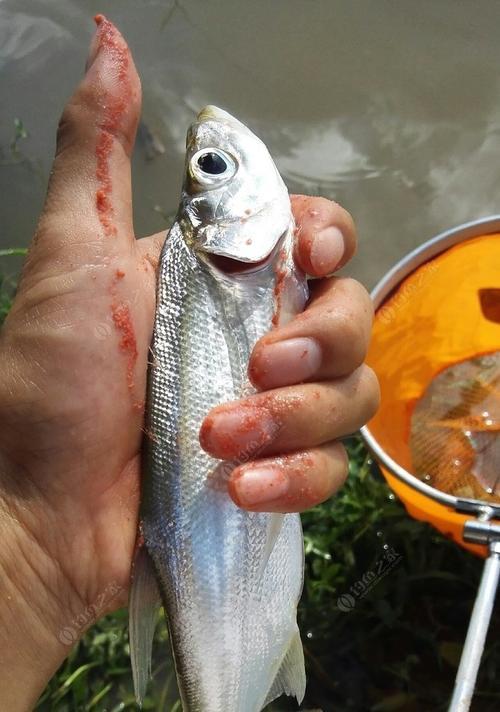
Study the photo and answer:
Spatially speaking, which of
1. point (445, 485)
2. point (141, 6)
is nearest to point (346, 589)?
point (445, 485)

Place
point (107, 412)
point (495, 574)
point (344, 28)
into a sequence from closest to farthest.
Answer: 1. point (107, 412)
2. point (495, 574)
3. point (344, 28)

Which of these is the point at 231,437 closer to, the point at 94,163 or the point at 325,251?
the point at 325,251

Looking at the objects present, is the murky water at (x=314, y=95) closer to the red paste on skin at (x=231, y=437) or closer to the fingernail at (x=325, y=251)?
the fingernail at (x=325, y=251)

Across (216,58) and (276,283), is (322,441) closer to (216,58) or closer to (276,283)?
(276,283)

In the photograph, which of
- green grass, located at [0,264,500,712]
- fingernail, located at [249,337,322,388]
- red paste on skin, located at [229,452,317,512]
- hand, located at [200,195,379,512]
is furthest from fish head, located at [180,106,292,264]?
green grass, located at [0,264,500,712]

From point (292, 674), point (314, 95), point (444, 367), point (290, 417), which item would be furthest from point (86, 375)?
point (314, 95)

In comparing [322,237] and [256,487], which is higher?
[322,237]

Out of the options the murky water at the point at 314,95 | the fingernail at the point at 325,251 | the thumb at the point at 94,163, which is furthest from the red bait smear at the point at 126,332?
the murky water at the point at 314,95
